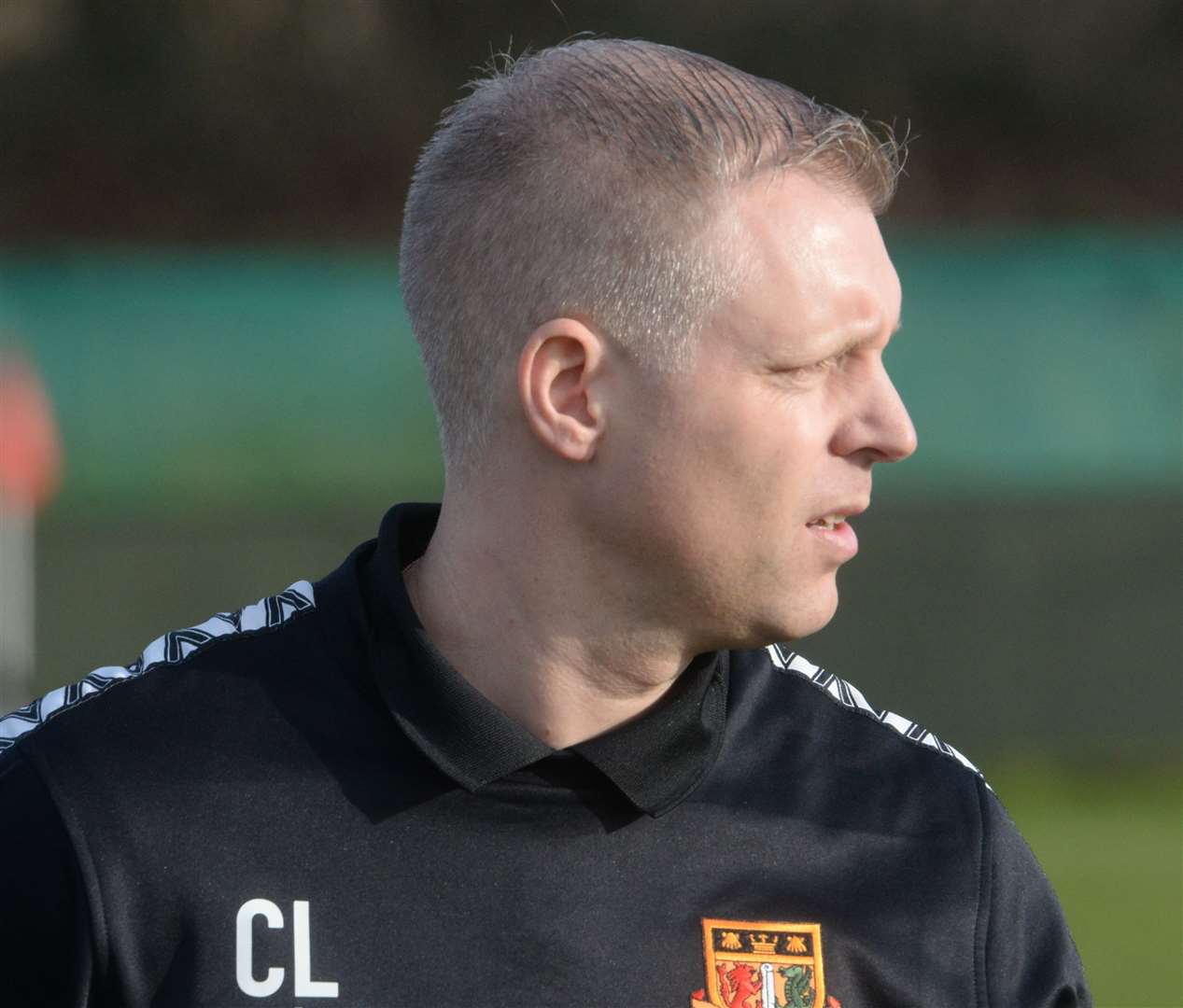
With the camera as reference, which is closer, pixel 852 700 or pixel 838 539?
pixel 838 539

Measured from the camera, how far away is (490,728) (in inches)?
83.1

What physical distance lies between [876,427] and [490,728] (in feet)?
1.77

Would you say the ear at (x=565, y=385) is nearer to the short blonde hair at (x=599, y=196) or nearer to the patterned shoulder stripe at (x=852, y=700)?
the short blonde hair at (x=599, y=196)

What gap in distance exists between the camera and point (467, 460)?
88.4 inches

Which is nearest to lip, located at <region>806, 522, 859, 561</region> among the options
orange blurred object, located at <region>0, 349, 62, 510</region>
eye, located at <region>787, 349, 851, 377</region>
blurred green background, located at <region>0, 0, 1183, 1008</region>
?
eye, located at <region>787, 349, 851, 377</region>

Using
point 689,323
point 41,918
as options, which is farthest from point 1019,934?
point 41,918

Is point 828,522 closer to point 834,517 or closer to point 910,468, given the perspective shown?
point 834,517

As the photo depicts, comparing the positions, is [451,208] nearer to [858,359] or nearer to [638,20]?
[858,359]

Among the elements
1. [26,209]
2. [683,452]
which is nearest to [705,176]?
[683,452]

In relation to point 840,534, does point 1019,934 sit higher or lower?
lower

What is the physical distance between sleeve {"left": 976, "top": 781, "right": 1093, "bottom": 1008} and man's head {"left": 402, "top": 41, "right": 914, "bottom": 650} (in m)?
0.36

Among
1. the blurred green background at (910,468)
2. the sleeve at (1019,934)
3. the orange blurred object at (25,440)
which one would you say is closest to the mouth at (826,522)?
the sleeve at (1019,934)

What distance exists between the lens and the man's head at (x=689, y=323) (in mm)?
2082

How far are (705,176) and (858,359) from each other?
26cm
